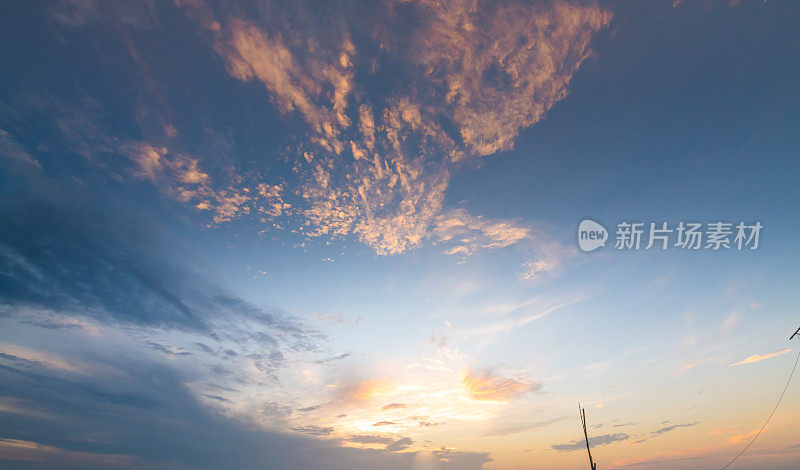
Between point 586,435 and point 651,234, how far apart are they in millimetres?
24969

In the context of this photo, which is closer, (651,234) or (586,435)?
(651,234)

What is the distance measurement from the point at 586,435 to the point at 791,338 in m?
25.8

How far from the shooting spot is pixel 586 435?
1925 inches

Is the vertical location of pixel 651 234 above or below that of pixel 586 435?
above

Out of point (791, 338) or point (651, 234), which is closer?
point (651, 234)

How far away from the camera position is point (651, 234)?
136 ft

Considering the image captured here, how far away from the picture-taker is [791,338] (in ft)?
157

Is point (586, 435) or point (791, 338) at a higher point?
point (791, 338)

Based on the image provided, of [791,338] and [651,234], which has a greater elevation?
[651,234]

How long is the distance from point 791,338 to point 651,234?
24.0m

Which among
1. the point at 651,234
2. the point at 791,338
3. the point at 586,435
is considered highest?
the point at 651,234
